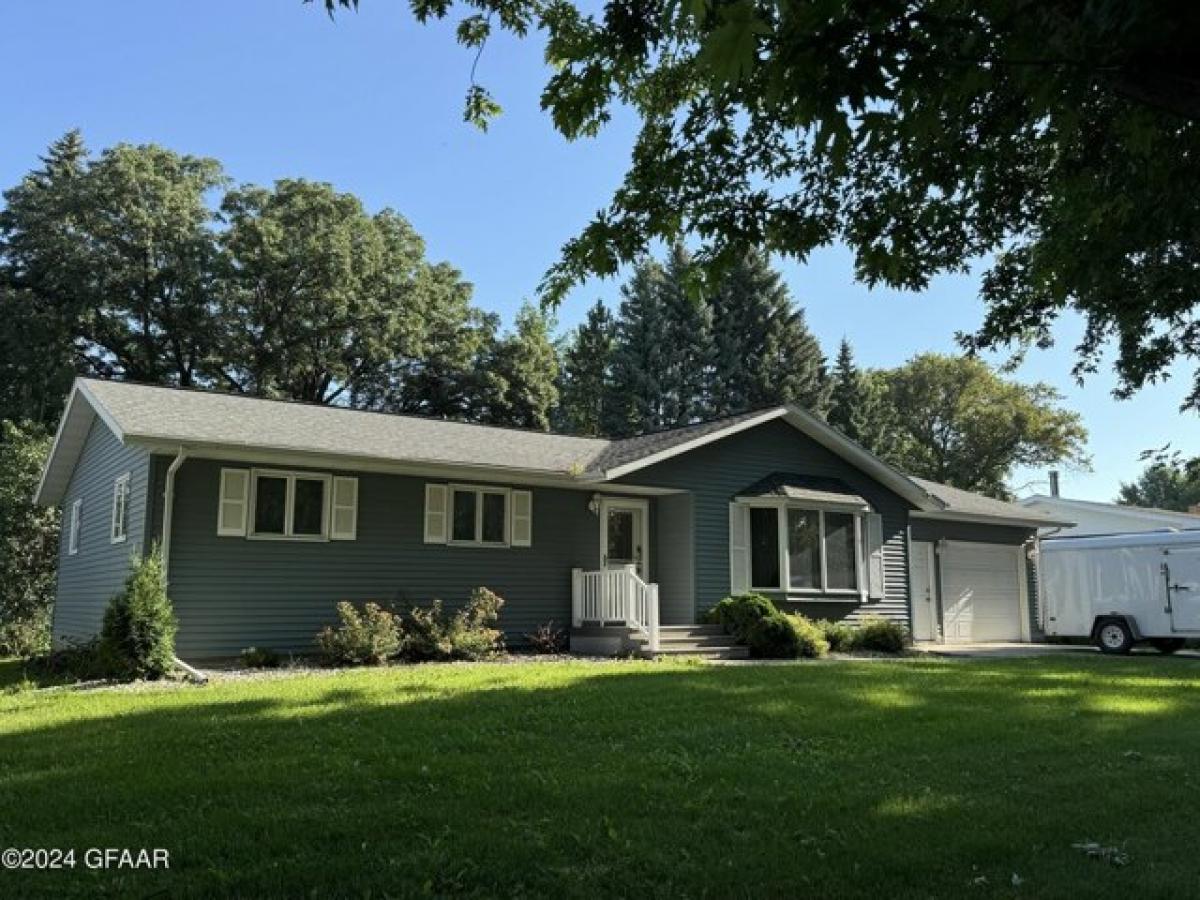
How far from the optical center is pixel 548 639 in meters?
15.5

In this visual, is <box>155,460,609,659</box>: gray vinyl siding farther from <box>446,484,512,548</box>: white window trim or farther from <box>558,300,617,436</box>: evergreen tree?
<box>558,300,617,436</box>: evergreen tree

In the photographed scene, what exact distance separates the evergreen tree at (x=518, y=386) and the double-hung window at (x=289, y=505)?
21.1 metres

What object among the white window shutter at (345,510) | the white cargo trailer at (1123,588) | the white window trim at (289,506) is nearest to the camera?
the white window trim at (289,506)

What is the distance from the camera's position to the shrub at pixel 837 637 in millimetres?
16766

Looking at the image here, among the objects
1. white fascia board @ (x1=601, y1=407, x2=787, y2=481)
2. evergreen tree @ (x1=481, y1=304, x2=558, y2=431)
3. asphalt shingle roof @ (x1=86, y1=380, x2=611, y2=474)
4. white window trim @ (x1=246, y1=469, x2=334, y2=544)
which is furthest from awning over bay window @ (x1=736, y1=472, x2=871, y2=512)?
evergreen tree @ (x1=481, y1=304, x2=558, y2=431)

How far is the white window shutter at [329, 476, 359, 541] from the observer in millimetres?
14289

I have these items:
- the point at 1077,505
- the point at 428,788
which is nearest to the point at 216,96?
the point at 428,788

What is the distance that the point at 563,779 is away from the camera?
574 centimetres

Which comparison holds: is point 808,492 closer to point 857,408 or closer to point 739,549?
point 739,549

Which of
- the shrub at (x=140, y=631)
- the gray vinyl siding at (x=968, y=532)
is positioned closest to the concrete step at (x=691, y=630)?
the gray vinyl siding at (x=968, y=532)

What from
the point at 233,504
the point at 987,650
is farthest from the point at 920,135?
the point at 987,650

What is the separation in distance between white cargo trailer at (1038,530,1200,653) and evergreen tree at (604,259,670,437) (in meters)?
22.6

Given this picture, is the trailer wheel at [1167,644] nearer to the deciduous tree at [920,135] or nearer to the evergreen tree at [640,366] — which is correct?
the deciduous tree at [920,135]

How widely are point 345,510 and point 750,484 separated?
7.57 metres
